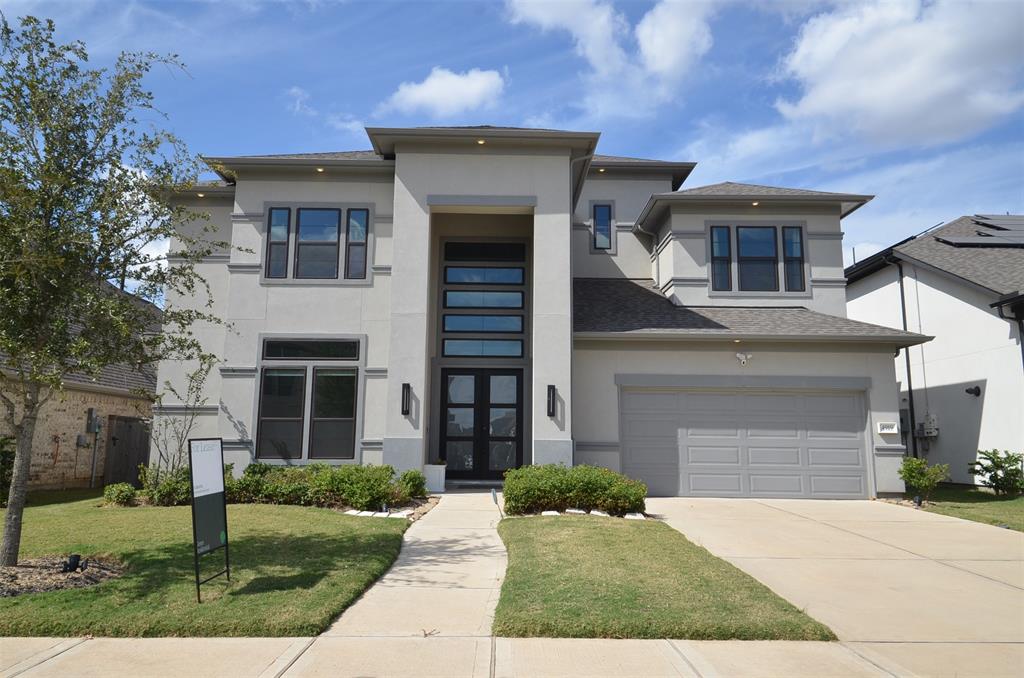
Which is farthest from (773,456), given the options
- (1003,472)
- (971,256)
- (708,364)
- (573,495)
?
(971,256)

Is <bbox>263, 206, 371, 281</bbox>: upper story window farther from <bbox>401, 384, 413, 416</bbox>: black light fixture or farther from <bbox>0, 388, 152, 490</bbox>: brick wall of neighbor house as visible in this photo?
<bbox>0, 388, 152, 490</bbox>: brick wall of neighbor house

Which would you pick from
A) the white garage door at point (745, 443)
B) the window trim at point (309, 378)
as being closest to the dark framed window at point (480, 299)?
the window trim at point (309, 378)

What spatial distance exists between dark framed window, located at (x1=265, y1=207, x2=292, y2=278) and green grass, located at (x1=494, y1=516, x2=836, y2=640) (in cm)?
904

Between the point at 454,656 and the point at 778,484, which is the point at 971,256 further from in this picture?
the point at 454,656

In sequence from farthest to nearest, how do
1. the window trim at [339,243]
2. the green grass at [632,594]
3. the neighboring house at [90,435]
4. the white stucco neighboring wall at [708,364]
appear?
the neighboring house at [90,435], the window trim at [339,243], the white stucco neighboring wall at [708,364], the green grass at [632,594]

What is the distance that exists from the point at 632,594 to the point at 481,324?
10213 millimetres

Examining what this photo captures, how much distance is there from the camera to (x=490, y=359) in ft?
50.4

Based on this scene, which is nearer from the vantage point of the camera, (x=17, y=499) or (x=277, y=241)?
(x=17, y=499)

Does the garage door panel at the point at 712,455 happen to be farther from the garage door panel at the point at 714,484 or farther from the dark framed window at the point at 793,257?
the dark framed window at the point at 793,257

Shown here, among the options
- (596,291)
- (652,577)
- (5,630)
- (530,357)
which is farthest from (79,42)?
(596,291)

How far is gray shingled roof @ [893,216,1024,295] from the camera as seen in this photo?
51.2ft

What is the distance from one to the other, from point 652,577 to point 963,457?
13.7 m

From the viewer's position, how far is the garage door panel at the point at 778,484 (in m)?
13.9

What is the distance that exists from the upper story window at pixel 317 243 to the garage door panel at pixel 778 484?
9648 mm
